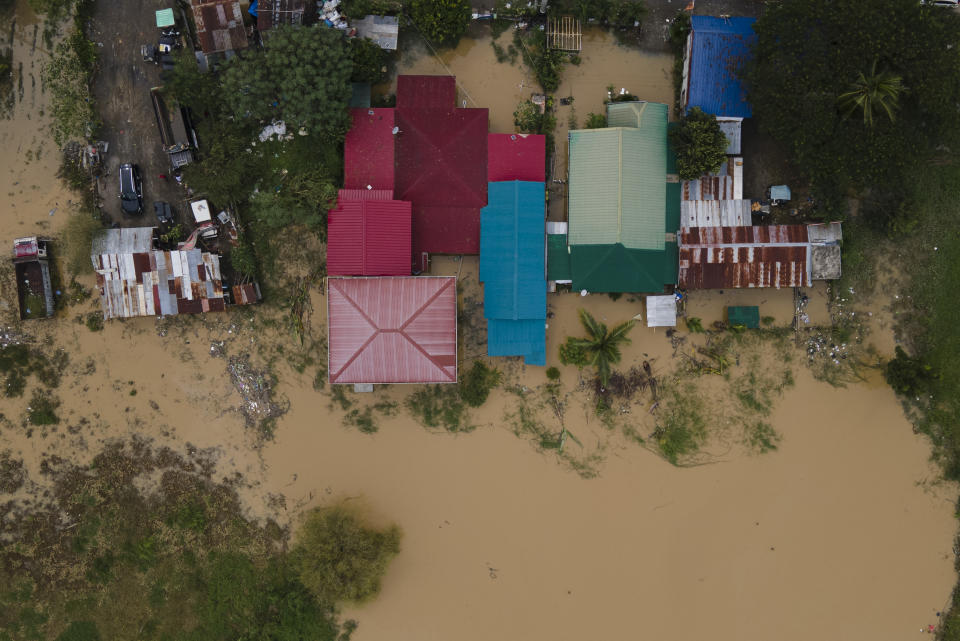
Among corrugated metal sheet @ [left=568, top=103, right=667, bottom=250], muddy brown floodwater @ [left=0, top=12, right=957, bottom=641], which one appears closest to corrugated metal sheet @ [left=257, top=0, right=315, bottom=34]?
muddy brown floodwater @ [left=0, top=12, right=957, bottom=641]

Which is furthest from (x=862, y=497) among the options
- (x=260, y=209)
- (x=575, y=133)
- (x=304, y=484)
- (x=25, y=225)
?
(x=25, y=225)

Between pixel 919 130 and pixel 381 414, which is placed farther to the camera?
pixel 381 414

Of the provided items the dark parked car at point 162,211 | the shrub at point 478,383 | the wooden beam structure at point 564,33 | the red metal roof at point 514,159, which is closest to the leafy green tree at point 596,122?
the red metal roof at point 514,159

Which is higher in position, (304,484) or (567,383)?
(567,383)

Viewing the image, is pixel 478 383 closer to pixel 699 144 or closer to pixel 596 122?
pixel 596 122

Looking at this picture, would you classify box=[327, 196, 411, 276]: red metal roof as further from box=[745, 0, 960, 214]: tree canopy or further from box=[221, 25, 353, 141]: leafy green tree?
box=[745, 0, 960, 214]: tree canopy

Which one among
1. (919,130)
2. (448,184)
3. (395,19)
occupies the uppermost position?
(395,19)

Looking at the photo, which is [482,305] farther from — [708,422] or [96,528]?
[96,528]
